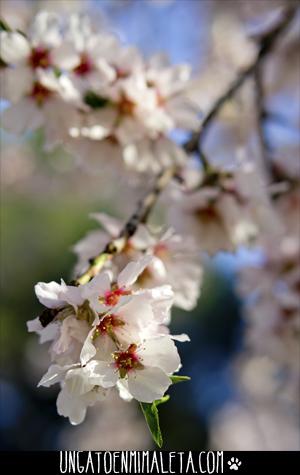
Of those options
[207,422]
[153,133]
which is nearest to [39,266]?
[207,422]

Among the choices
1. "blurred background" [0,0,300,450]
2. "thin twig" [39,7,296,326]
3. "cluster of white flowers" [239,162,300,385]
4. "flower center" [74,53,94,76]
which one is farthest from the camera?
"blurred background" [0,0,300,450]

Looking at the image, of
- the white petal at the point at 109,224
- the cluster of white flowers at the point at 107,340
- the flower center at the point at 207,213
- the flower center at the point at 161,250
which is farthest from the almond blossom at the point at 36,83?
the cluster of white flowers at the point at 107,340

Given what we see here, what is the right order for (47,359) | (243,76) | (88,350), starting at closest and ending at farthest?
(88,350) < (243,76) < (47,359)

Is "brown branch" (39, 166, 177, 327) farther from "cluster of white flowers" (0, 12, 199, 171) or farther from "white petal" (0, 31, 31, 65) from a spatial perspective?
"white petal" (0, 31, 31, 65)

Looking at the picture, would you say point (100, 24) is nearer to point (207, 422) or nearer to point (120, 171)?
point (120, 171)

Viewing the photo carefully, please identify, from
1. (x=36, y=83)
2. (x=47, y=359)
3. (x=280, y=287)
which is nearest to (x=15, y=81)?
(x=36, y=83)

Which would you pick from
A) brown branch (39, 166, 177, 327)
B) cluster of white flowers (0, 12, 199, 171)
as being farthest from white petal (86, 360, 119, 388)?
cluster of white flowers (0, 12, 199, 171)

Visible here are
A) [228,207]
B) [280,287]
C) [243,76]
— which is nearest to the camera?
[228,207]

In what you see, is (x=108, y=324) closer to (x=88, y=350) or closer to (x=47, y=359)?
(x=88, y=350)
